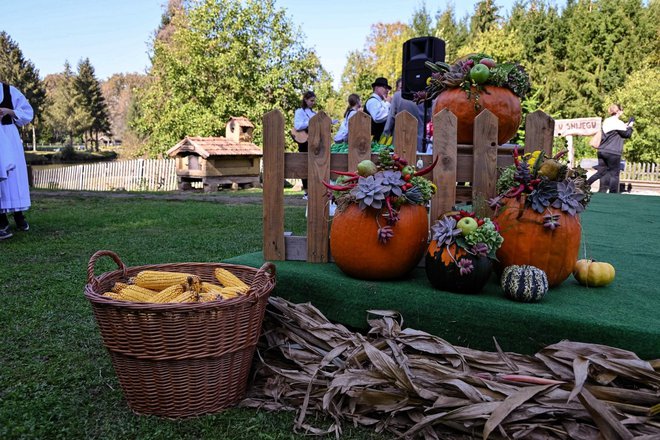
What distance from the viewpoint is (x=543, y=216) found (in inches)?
93.6

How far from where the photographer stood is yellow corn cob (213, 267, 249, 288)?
100.0 inches

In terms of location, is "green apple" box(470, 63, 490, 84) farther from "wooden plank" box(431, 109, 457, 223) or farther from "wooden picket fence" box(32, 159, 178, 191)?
"wooden picket fence" box(32, 159, 178, 191)

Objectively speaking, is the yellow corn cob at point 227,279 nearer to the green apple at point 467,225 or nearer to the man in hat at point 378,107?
the green apple at point 467,225

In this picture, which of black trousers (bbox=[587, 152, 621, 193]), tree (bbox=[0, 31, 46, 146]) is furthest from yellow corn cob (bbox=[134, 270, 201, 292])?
tree (bbox=[0, 31, 46, 146])

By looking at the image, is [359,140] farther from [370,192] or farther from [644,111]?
[644,111]

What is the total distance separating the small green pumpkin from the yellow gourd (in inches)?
17.9

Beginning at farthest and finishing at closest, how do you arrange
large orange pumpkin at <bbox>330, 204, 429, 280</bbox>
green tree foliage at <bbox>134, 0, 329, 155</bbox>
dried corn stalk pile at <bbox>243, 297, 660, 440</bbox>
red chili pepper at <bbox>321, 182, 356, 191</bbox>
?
green tree foliage at <bbox>134, 0, 329, 155</bbox>
red chili pepper at <bbox>321, 182, 356, 191</bbox>
large orange pumpkin at <bbox>330, 204, 429, 280</bbox>
dried corn stalk pile at <bbox>243, 297, 660, 440</bbox>

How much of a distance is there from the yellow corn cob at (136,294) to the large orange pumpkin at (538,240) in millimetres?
1700

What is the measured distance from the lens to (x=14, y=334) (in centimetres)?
321

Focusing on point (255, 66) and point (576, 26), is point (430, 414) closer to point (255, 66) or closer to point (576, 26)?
point (255, 66)

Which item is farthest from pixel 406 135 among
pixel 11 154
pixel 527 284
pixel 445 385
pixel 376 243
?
pixel 11 154

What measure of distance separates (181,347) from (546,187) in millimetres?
1810

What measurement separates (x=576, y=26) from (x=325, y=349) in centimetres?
3003

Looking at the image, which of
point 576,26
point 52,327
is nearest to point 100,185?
point 52,327
